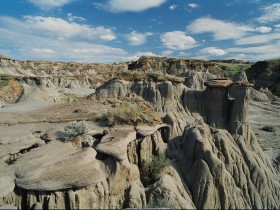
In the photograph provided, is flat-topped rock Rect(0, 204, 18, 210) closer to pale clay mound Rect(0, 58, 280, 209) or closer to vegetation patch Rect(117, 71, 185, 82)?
pale clay mound Rect(0, 58, 280, 209)

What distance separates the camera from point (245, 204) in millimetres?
12688

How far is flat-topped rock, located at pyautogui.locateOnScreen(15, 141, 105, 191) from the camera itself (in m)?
10.2

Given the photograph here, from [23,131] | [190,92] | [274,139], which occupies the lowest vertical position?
[274,139]

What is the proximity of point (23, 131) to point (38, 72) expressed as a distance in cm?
7614

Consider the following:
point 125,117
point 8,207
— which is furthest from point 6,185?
point 125,117

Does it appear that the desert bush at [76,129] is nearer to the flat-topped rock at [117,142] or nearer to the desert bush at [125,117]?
the flat-topped rock at [117,142]

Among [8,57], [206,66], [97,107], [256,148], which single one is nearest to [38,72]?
[8,57]

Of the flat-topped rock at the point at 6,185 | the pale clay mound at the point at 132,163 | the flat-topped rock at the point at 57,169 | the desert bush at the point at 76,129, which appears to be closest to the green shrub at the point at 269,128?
the pale clay mound at the point at 132,163

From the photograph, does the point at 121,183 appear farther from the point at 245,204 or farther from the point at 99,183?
the point at 245,204

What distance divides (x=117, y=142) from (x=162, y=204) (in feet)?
11.2

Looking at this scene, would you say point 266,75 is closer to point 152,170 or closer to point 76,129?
point 152,170

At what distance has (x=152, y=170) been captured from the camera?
12.5 m

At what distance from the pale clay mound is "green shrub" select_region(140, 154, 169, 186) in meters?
0.29

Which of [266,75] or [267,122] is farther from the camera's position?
[266,75]
